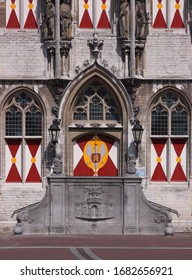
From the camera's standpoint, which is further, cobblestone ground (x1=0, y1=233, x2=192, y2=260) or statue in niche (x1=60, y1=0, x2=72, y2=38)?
statue in niche (x1=60, y1=0, x2=72, y2=38)

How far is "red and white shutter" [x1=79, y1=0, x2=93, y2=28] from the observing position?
34438 mm

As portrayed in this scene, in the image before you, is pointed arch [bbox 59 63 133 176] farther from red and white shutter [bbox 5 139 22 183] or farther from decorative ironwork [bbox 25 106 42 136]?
red and white shutter [bbox 5 139 22 183]

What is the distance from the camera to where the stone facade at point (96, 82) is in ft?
111

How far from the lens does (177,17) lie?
3444 centimetres

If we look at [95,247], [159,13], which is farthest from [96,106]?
[95,247]

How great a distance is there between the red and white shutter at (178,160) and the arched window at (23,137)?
16.3 feet

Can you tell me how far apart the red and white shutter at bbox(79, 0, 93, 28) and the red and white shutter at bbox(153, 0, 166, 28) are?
7.82 feet

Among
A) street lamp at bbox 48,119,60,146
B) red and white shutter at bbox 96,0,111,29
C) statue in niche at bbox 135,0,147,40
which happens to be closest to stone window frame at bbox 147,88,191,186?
statue in niche at bbox 135,0,147,40

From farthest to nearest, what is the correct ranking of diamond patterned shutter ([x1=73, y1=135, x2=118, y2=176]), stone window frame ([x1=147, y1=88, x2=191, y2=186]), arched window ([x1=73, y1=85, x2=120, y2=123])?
diamond patterned shutter ([x1=73, y1=135, x2=118, y2=176]) < arched window ([x1=73, y1=85, x2=120, y2=123]) < stone window frame ([x1=147, y1=88, x2=191, y2=186])

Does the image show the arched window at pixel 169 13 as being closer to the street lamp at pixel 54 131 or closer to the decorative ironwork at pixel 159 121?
the decorative ironwork at pixel 159 121

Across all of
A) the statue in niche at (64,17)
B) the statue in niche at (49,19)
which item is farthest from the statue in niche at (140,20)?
the statue in niche at (49,19)

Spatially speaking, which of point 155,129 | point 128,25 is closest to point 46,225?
point 155,129

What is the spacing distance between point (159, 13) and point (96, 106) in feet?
13.8
